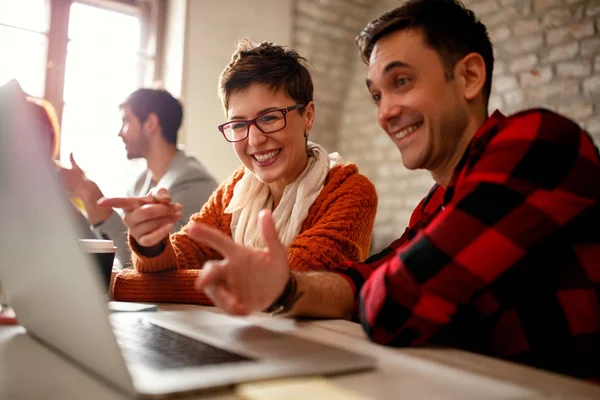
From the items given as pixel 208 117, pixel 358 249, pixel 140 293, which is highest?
pixel 208 117

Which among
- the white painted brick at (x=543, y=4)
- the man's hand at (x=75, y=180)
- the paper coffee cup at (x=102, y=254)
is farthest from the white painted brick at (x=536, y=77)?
the paper coffee cup at (x=102, y=254)

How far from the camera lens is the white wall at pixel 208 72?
3453 millimetres

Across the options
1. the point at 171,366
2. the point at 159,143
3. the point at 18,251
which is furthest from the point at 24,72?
the point at 171,366

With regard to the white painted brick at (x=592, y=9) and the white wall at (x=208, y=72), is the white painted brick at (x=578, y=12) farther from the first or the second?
the white wall at (x=208, y=72)

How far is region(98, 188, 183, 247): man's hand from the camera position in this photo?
3.68 feet

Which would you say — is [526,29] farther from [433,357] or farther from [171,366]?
[171,366]

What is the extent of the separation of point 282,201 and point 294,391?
1131 mm

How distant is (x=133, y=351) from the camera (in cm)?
57

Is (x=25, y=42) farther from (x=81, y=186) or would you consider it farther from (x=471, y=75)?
(x=471, y=75)

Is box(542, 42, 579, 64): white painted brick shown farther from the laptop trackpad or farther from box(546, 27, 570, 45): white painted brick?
the laptop trackpad

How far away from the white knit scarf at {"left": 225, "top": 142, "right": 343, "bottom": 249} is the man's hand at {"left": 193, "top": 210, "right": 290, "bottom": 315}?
2.29ft

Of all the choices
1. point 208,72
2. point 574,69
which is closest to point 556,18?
point 574,69

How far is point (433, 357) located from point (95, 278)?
1.36ft

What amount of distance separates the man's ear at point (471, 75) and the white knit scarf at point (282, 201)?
583 mm
